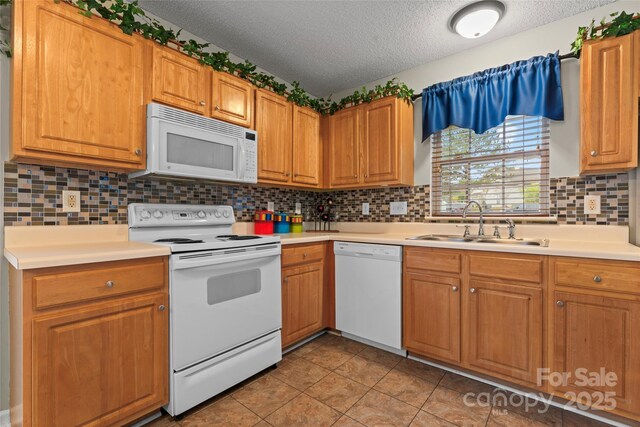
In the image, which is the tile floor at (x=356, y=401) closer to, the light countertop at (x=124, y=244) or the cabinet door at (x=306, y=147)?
the light countertop at (x=124, y=244)

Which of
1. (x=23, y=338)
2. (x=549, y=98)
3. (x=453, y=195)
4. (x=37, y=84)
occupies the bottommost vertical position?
(x=23, y=338)

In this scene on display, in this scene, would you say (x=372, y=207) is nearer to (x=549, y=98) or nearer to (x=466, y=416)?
(x=549, y=98)

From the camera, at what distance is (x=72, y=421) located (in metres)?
1.25

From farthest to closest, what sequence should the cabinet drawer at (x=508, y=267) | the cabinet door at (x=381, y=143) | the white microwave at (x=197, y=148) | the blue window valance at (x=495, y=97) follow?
the cabinet door at (x=381, y=143)
the blue window valance at (x=495, y=97)
the white microwave at (x=197, y=148)
the cabinet drawer at (x=508, y=267)

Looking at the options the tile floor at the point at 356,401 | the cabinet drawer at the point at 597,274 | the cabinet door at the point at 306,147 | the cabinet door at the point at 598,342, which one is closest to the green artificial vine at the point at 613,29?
the cabinet drawer at the point at 597,274

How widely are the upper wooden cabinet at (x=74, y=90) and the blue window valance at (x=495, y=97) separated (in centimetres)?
228

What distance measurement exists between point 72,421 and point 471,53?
11.4 ft

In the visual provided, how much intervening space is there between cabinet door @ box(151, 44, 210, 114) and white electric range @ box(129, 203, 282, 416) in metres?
0.71

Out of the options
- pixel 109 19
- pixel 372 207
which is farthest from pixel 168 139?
pixel 372 207

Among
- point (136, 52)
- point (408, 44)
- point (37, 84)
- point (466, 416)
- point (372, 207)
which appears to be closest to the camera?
point (37, 84)

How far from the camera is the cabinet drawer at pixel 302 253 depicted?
87.7 inches

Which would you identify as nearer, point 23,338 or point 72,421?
point 23,338

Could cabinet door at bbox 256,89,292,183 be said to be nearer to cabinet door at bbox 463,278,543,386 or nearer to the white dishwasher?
the white dishwasher

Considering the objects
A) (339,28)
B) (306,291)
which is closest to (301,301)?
(306,291)
